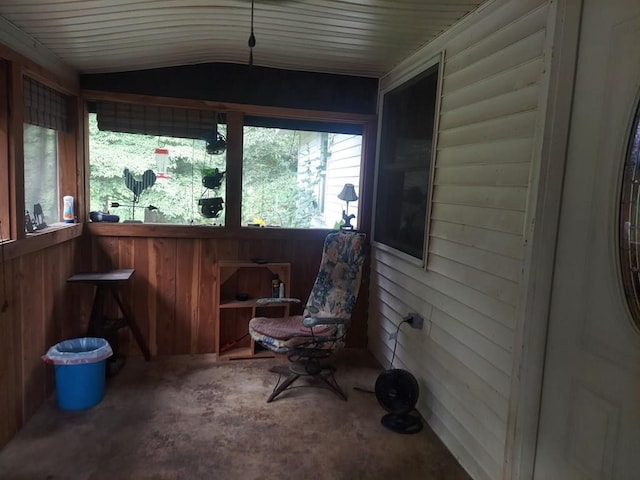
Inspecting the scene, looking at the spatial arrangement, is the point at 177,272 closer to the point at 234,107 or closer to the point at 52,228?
the point at 52,228

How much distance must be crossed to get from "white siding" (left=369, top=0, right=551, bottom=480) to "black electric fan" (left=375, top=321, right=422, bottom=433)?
0.11 m

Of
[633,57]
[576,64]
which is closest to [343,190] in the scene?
[576,64]

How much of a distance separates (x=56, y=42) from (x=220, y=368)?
2514 mm

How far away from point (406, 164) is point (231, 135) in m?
1.47

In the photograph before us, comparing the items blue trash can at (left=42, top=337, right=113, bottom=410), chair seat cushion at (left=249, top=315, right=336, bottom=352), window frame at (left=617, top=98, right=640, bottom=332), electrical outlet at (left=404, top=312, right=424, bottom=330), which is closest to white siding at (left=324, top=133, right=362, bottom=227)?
chair seat cushion at (left=249, top=315, right=336, bottom=352)

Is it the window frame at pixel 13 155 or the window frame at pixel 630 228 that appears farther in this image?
the window frame at pixel 13 155

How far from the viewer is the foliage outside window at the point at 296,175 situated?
3.80 metres

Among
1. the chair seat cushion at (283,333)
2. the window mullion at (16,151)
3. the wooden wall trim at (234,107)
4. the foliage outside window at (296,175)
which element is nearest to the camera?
the window mullion at (16,151)

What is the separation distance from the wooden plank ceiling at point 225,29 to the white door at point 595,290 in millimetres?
943

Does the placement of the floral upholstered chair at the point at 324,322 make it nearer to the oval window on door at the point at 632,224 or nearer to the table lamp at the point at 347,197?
the table lamp at the point at 347,197

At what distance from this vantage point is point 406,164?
331 centimetres

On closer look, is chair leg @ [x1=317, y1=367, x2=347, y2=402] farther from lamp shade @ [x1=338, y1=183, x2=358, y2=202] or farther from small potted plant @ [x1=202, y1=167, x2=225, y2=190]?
small potted plant @ [x1=202, y1=167, x2=225, y2=190]

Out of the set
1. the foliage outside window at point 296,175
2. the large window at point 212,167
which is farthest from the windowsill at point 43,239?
the foliage outside window at point 296,175

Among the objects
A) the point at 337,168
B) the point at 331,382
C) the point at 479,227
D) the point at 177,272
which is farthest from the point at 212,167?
the point at 479,227
